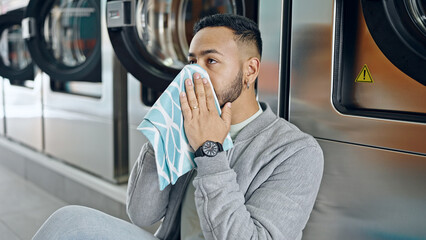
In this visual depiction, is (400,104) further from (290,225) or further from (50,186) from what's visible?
(50,186)

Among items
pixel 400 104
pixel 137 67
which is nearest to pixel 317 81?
pixel 400 104

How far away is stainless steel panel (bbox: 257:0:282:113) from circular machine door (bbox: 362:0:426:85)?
333 millimetres

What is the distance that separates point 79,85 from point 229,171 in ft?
6.00

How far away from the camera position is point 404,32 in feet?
3.46

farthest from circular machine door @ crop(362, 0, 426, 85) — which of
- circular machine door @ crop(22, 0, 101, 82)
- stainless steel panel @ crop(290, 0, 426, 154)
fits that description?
circular machine door @ crop(22, 0, 101, 82)

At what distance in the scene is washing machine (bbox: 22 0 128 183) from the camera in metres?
2.14

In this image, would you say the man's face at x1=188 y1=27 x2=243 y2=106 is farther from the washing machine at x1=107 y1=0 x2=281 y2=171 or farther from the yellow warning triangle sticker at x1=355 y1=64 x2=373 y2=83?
the washing machine at x1=107 y1=0 x2=281 y2=171

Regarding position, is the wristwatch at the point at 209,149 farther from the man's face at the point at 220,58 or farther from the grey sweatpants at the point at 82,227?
the grey sweatpants at the point at 82,227

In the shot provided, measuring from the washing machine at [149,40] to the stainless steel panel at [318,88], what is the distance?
0.38 m

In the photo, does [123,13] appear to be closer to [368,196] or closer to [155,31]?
[155,31]

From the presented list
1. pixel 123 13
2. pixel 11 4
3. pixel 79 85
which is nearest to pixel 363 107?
pixel 123 13

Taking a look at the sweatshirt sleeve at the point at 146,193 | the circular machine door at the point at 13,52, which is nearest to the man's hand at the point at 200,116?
the sweatshirt sleeve at the point at 146,193

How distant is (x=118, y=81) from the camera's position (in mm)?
2109

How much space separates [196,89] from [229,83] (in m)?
0.12
